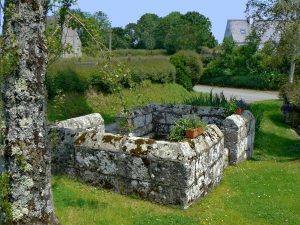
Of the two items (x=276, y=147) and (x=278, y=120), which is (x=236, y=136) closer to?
(x=276, y=147)

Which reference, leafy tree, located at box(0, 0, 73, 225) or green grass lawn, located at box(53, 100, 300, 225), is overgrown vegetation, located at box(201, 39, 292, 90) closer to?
green grass lawn, located at box(53, 100, 300, 225)

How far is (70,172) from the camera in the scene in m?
8.84

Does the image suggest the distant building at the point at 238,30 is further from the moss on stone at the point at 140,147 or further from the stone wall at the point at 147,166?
the moss on stone at the point at 140,147

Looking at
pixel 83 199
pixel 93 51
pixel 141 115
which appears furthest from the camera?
pixel 141 115

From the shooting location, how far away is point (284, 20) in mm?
27250

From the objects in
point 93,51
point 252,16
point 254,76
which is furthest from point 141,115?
point 254,76

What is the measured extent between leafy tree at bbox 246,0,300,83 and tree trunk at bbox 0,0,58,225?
1893 cm

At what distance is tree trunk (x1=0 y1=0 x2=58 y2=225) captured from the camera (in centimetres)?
438

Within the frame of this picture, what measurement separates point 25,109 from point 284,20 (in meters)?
25.6

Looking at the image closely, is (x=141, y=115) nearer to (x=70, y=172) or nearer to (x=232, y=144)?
(x=232, y=144)

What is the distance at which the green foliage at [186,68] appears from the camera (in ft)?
102

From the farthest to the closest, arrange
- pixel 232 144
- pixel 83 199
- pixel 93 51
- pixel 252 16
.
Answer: pixel 252 16 < pixel 232 144 < pixel 83 199 < pixel 93 51

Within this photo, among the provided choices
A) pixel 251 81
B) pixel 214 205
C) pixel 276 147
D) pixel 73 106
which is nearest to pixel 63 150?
pixel 214 205

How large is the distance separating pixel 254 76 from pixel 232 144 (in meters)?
33.3
